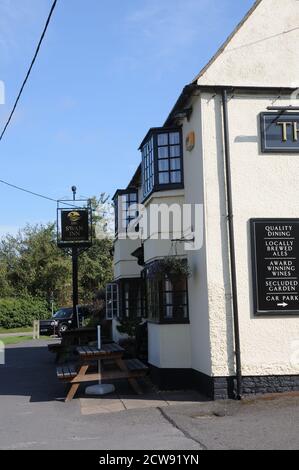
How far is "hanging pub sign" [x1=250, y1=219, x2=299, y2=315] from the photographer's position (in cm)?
1012

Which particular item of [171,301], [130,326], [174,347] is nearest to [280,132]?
[171,301]

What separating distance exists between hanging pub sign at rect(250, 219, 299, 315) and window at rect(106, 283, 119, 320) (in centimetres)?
998

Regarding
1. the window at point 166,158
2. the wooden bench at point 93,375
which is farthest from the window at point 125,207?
the wooden bench at point 93,375

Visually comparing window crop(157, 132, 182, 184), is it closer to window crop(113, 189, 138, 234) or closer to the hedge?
window crop(113, 189, 138, 234)

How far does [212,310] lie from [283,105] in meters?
4.04

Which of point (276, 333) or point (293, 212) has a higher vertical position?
point (293, 212)

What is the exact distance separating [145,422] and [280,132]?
572 centimetres

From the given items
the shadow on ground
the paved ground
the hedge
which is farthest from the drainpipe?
the hedge

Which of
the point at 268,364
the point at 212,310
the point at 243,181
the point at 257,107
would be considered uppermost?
the point at 257,107

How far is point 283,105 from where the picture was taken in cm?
1069

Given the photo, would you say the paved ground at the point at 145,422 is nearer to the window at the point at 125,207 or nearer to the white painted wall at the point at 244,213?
the white painted wall at the point at 244,213

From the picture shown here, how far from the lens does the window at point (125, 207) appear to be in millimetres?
18688
